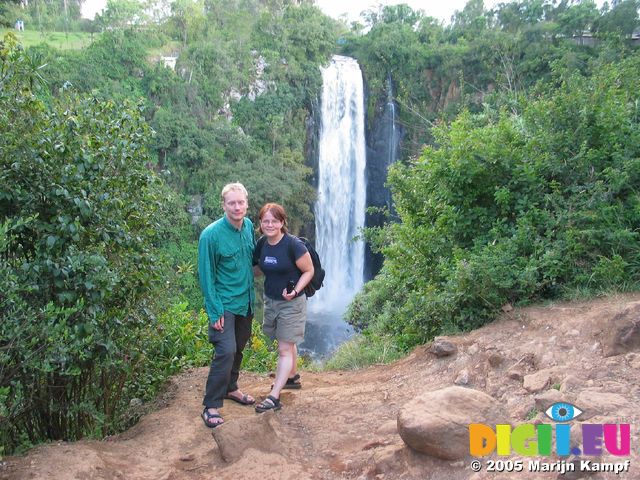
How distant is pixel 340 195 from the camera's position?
2441cm

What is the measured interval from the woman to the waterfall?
19.6 metres

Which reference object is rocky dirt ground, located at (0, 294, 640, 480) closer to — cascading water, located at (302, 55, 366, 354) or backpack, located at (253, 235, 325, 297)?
backpack, located at (253, 235, 325, 297)

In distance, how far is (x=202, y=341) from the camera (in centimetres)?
584

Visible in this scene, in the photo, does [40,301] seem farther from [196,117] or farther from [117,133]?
[196,117]

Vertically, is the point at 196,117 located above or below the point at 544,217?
above

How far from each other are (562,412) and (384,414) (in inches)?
50.7

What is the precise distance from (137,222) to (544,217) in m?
3.29

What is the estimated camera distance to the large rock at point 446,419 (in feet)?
7.98

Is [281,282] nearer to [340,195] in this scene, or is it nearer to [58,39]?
[340,195]

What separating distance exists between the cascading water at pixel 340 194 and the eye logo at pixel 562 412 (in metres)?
20.3

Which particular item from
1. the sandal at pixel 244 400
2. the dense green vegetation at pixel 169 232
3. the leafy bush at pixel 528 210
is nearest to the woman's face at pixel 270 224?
the dense green vegetation at pixel 169 232

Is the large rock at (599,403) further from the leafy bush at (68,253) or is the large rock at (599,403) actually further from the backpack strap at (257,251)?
the leafy bush at (68,253)

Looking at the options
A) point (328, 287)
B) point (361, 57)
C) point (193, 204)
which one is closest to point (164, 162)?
point (193, 204)

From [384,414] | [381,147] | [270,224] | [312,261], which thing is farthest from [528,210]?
[381,147]
